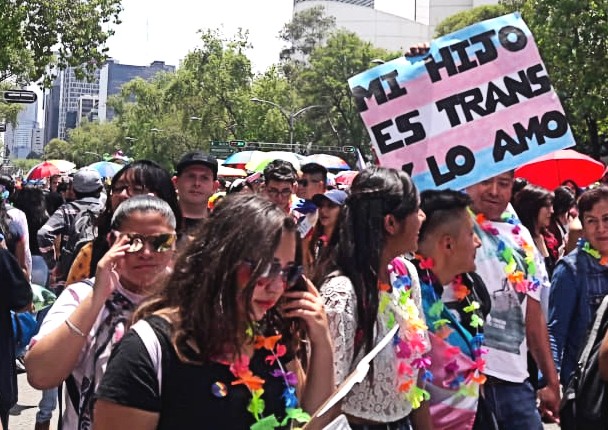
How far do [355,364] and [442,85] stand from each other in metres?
1.86

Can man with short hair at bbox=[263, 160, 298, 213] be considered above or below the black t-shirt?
above

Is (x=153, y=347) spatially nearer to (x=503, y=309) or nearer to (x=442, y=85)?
(x=503, y=309)

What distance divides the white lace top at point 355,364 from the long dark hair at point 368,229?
0.14ft

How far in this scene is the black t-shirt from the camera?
219 cm

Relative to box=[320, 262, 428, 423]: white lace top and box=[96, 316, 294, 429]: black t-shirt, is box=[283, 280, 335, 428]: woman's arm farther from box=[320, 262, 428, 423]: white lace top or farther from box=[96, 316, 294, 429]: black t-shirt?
box=[320, 262, 428, 423]: white lace top

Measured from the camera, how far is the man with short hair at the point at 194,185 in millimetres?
5320

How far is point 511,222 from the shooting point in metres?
4.66

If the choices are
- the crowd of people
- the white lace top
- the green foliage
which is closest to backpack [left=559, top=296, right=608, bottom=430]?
the crowd of people

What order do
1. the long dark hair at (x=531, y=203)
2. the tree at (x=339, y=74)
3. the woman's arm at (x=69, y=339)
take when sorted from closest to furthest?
the woman's arm at (x=69, y=339), the long dark hair at (x=531, y=203), the tree at (x=339, y=74)

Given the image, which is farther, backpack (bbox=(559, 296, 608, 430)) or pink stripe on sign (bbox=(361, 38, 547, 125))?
pink stripe on sign (bbox=(361, 38, 547, 125))

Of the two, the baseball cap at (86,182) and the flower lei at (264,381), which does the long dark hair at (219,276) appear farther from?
the baseball cap at (86,182)

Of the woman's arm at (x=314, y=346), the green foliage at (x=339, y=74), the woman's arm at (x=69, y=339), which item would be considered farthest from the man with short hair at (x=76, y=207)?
the green foliage at (x=339, y=74)

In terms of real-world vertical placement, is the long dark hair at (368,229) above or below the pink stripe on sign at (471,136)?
below

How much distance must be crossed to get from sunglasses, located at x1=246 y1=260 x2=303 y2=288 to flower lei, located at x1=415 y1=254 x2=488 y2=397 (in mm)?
1429
